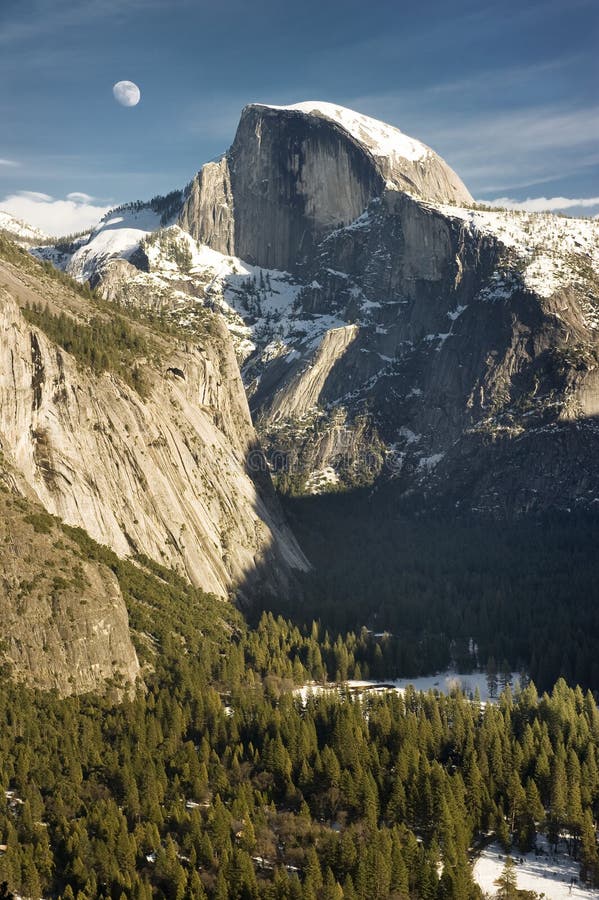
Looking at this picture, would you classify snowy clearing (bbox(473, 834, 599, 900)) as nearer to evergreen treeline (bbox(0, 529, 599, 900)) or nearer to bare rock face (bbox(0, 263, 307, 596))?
evergreen treeline (bbox(0, 529, 599, 900))

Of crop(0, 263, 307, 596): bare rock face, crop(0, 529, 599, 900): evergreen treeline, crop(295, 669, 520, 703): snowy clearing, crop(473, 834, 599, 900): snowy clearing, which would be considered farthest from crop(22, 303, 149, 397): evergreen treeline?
crop(473, 834, 599, 900): snowy clearing

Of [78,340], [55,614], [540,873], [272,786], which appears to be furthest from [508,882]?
[78,340]

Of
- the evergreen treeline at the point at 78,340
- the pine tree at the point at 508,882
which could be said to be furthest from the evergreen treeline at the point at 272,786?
the evergreen treeline at the point at 78,340

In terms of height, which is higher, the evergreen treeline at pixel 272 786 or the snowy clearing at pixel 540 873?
the evergreen treeline at pixel 272 786

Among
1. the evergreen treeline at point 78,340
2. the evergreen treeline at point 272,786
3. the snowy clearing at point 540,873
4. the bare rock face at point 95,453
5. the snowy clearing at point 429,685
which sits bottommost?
the snowy clearing at point 540,873

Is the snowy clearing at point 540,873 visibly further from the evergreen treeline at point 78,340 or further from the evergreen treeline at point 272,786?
the evergreen treeline at point 78,340

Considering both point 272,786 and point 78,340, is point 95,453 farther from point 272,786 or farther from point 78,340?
point 272,786
